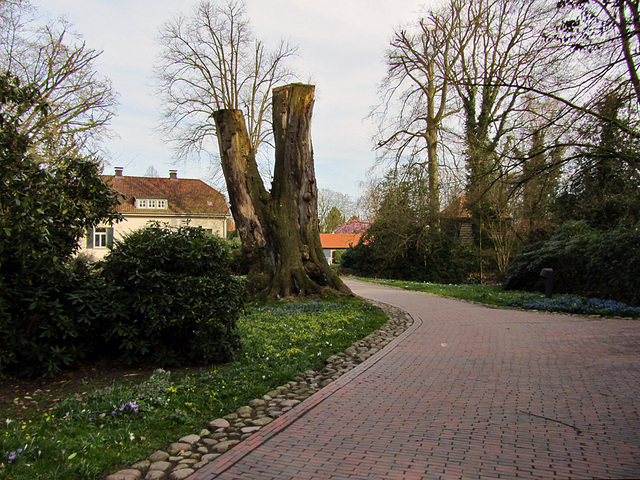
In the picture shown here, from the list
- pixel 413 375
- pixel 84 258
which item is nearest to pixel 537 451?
pixel 413 375

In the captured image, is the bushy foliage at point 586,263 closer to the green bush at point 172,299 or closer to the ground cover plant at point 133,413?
the ground cover plant at point 133,413

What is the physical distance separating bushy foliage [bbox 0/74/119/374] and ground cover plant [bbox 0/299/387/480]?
2.96 ft

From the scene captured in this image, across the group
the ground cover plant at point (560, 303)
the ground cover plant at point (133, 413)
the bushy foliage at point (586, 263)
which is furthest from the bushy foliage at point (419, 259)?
the ground cover plant at point (133, 413)

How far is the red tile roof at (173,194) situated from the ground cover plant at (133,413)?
37.0 metres

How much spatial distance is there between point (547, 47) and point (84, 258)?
31.1 feet

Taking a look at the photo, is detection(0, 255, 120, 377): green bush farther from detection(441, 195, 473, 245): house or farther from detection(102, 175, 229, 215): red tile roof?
detection(102, 175, 229, 215): red tile roof

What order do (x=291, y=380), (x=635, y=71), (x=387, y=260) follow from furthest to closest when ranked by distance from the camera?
(x=387, y=260)
(x=635, y=71)
(x=291, y=380)

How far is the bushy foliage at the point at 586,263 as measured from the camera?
39.1 ft

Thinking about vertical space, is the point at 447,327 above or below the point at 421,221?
below

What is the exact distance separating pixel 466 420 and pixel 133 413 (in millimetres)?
3067

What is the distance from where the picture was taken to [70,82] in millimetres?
22391

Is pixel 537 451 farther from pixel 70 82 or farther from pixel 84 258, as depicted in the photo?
pixel 70 82

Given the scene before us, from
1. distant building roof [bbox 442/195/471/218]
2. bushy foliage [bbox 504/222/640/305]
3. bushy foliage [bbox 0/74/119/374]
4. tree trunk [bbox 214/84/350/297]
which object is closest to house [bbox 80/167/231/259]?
distant building roof [bbox 442/195/471/218]

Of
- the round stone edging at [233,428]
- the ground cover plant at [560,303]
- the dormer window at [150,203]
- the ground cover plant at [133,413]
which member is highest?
the dormer window at [150,203]
